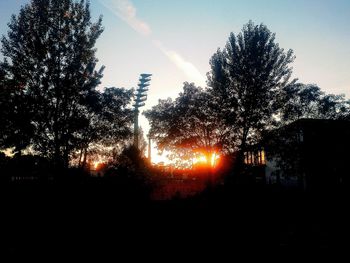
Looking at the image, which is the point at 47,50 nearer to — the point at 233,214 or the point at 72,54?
the point at 72,54

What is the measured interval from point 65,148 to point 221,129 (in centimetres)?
1419

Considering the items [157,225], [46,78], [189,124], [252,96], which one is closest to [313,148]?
[252,96]

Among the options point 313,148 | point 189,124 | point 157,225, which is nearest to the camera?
point 157,225

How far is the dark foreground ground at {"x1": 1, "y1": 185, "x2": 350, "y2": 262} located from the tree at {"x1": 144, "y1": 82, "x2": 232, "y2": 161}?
9.96m

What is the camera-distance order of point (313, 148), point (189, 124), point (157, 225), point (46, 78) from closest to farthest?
point (157, 225), point (46, 78), point (313, 148), point (189, 124)

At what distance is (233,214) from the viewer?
37.3 feet

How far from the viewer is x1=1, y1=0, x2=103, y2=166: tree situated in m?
15.8

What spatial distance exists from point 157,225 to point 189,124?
19293mm

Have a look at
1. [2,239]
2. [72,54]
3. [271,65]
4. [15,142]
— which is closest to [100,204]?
[2,239]

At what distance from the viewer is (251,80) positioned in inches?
802

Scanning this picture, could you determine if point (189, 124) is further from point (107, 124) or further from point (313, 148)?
point (313, 148)

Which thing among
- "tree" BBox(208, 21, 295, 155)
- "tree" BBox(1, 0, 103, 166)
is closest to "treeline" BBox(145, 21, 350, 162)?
"tree" BBox(208, 21, 295, 155)

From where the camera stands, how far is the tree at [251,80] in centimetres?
2030

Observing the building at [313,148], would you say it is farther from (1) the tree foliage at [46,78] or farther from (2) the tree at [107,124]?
(1) the tree foliage at [46,78]
